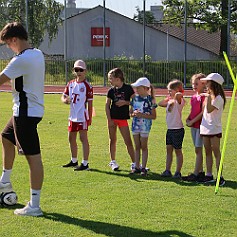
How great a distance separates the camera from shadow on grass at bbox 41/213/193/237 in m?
5.79

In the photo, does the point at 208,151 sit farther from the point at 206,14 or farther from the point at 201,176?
the point at 206,14

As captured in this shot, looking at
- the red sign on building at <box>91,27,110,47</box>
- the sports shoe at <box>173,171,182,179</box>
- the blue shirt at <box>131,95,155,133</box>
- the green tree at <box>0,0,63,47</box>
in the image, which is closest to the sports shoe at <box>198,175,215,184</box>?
→ the sports shoe at <box>173,171,182,179</box>

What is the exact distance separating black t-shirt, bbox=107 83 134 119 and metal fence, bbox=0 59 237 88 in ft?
89.0

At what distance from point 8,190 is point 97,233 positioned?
152 centimetres

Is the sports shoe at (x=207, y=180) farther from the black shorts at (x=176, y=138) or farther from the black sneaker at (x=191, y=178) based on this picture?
the black shorts at (x=176, y=138)

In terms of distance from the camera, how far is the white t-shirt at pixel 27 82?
6211mm

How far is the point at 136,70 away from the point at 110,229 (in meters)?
32.7

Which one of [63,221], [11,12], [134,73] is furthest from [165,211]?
[11,12]

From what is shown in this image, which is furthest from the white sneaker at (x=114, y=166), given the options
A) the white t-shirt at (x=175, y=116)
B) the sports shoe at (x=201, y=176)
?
the sports shoe at (x=201, y=176)

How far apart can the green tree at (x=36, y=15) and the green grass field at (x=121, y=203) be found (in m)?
35.1

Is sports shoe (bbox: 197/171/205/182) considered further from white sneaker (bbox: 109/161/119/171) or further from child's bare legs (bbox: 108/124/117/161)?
child's bare legs (bbox: 108/124/117/161)

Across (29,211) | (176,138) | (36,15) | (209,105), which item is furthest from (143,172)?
(36,15)

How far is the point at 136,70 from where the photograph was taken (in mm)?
38375

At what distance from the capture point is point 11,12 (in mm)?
46125
